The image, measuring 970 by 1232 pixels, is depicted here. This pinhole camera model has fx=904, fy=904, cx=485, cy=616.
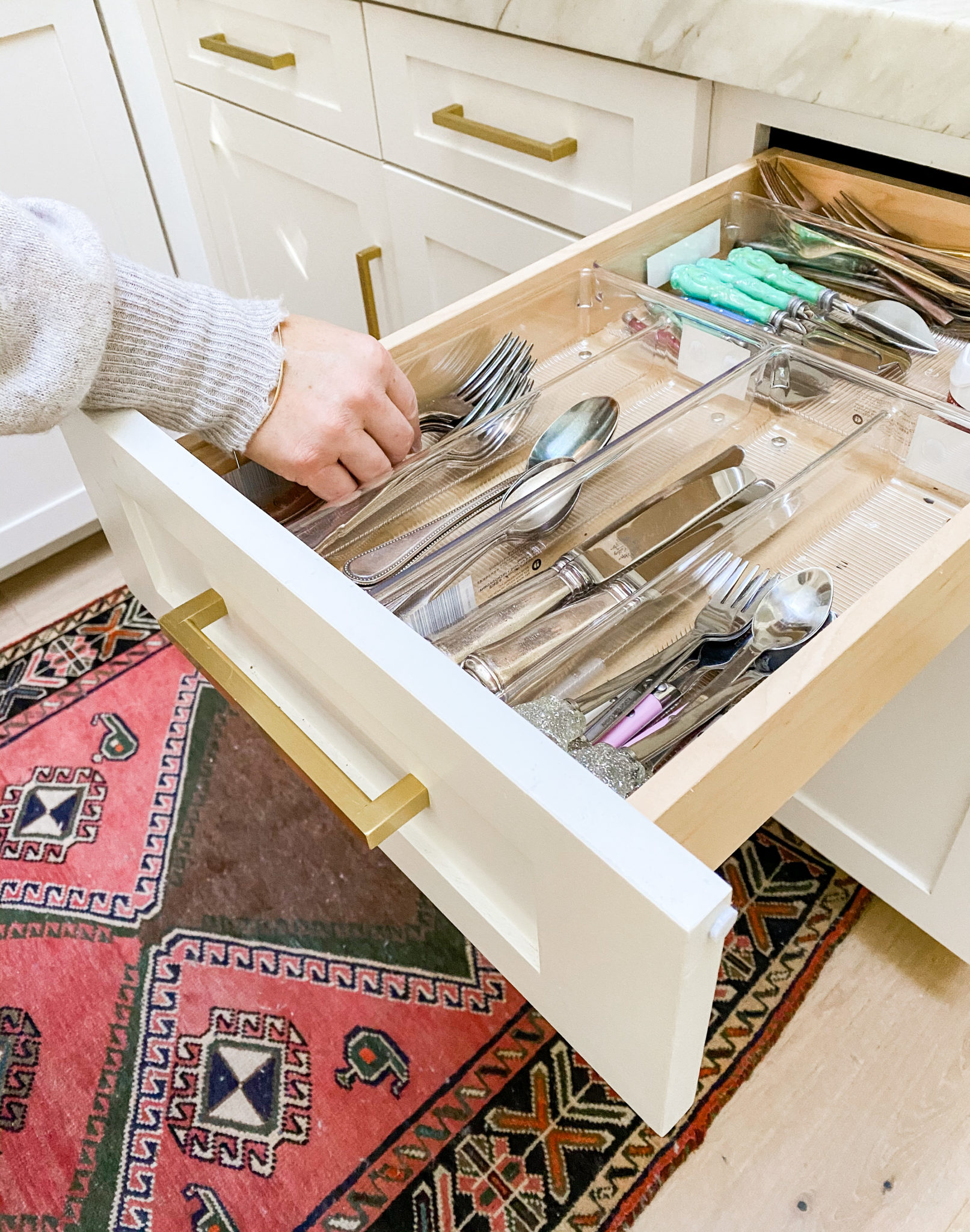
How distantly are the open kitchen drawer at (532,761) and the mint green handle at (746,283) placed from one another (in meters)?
0.27

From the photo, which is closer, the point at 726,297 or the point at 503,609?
the point at 503,609

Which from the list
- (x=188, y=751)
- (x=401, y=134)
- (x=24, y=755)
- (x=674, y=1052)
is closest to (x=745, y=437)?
(x=674, y=1052)

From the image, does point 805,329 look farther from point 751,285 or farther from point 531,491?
point 531,491

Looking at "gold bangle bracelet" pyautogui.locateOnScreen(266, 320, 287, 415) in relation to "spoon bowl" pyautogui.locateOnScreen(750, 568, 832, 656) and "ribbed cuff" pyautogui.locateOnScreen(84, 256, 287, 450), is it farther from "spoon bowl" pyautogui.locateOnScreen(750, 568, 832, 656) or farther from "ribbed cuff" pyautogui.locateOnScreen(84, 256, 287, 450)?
"spoon bowl" pyautogui.locateOnScreen(750, 568, 832, 656)

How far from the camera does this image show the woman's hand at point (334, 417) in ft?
1.72

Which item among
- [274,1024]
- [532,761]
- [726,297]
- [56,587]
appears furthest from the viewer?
[56,587]

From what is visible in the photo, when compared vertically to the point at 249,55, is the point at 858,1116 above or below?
below

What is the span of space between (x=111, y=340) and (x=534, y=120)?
49 cm

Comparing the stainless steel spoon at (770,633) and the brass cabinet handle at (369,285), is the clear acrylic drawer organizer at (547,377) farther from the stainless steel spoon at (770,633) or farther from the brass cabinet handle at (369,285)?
the brass cabinet handle at (369,285)

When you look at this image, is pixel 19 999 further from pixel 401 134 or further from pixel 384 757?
pixel 401 134

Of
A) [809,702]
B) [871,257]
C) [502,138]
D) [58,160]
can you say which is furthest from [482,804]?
[58,160]

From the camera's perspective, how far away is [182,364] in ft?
1.73

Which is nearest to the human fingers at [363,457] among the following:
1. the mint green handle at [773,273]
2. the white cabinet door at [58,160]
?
the mint green handle at [773,273]

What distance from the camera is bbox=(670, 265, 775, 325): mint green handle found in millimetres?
625
